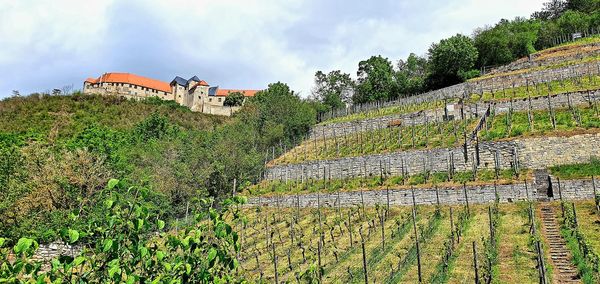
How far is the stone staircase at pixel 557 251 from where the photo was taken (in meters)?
14.2

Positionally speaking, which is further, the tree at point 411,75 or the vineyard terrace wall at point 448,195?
the tree at point 411,75

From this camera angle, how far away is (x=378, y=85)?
206ft

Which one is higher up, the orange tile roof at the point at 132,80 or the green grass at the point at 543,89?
the orange tile roof at the point at 132,80

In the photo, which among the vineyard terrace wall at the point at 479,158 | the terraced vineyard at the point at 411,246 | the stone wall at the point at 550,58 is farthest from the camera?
the stone wall at the point at 550,58

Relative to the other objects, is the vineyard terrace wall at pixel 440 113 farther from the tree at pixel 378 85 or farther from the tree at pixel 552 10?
the tree at pixel 552 10

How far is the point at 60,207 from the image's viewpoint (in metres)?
28.0

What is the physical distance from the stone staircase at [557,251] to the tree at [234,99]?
63.7 m

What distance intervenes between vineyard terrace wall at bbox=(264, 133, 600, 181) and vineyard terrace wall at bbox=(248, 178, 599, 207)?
9.29 ft

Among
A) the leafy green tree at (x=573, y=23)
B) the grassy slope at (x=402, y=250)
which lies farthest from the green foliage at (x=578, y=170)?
the leafy green tree at (x=573, y=23)

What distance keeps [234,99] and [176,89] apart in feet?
56.4

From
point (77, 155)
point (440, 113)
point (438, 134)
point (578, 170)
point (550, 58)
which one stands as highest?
point (550, 58)

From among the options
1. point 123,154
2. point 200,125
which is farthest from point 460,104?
point 200,125

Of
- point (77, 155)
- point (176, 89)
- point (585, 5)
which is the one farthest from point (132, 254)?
point (176, 89)

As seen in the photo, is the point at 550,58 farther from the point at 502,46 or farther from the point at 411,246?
the point at 411,246
